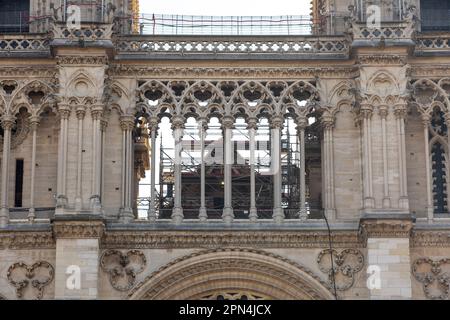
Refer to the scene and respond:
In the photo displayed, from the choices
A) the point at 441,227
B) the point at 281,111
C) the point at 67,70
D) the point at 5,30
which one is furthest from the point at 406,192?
the point at 5,30

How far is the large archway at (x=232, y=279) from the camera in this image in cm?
3519

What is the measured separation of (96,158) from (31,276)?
3.13 m

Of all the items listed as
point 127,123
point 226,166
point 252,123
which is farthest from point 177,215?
point 252,123

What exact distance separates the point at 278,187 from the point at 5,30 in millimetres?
8484

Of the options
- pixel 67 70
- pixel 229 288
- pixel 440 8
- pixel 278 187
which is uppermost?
pixel 440 8

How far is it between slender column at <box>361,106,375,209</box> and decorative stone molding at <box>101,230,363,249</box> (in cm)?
83

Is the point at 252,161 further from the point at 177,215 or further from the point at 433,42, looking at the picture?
the point at 433,42

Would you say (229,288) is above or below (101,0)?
below

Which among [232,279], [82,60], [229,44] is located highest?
[229,44]

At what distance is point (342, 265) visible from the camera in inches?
1393

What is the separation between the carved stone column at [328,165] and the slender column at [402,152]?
164 centimetres

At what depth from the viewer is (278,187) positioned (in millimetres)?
36219

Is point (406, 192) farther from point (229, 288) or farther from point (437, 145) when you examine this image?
point (229, 288)

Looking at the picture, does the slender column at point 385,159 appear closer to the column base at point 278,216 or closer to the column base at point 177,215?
the column base at point 278,216
